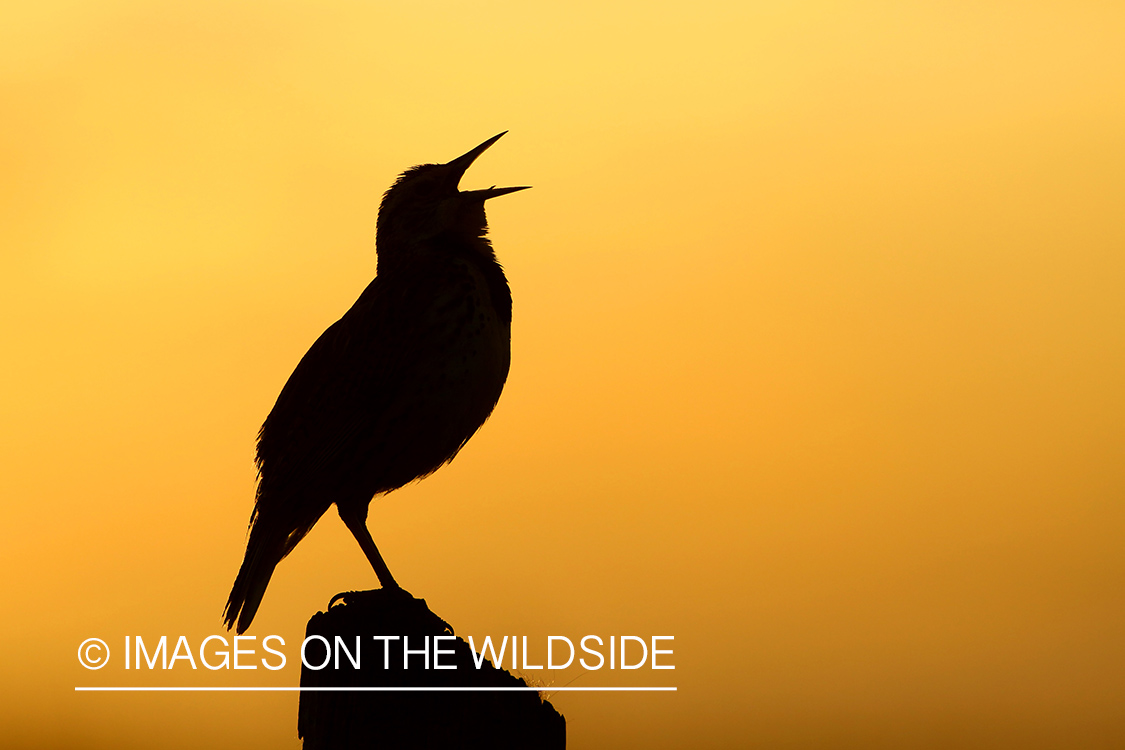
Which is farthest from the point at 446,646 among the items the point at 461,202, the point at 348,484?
the point at 461,202

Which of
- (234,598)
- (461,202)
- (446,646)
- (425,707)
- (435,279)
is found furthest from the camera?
(461,202)

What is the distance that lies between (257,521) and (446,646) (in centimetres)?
169

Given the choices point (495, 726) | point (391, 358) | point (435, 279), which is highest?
point (435, 279)

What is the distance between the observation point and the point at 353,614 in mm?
3826

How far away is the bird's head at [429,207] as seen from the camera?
5473 millimetres

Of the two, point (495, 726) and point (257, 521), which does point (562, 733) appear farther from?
point (257, 521)

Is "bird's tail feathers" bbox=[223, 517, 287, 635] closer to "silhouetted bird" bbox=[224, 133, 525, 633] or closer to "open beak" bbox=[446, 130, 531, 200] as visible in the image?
"silhouetted bird" bbox=[224, 133, 525, 633]

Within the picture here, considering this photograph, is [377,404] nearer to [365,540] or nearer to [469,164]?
[365,540]

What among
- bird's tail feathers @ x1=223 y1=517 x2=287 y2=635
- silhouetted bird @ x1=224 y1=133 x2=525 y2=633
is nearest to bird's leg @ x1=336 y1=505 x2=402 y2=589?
silhouetted bird @ x1=224 y1=133 x2=525 y2=633

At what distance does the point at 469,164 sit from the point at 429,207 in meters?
0.42

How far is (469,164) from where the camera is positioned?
5.73m

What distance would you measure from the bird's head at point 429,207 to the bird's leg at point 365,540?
147 cm

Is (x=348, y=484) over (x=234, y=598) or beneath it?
over

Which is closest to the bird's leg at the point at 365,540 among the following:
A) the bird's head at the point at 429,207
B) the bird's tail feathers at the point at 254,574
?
the bird's tail feathers at the point at 254,574
